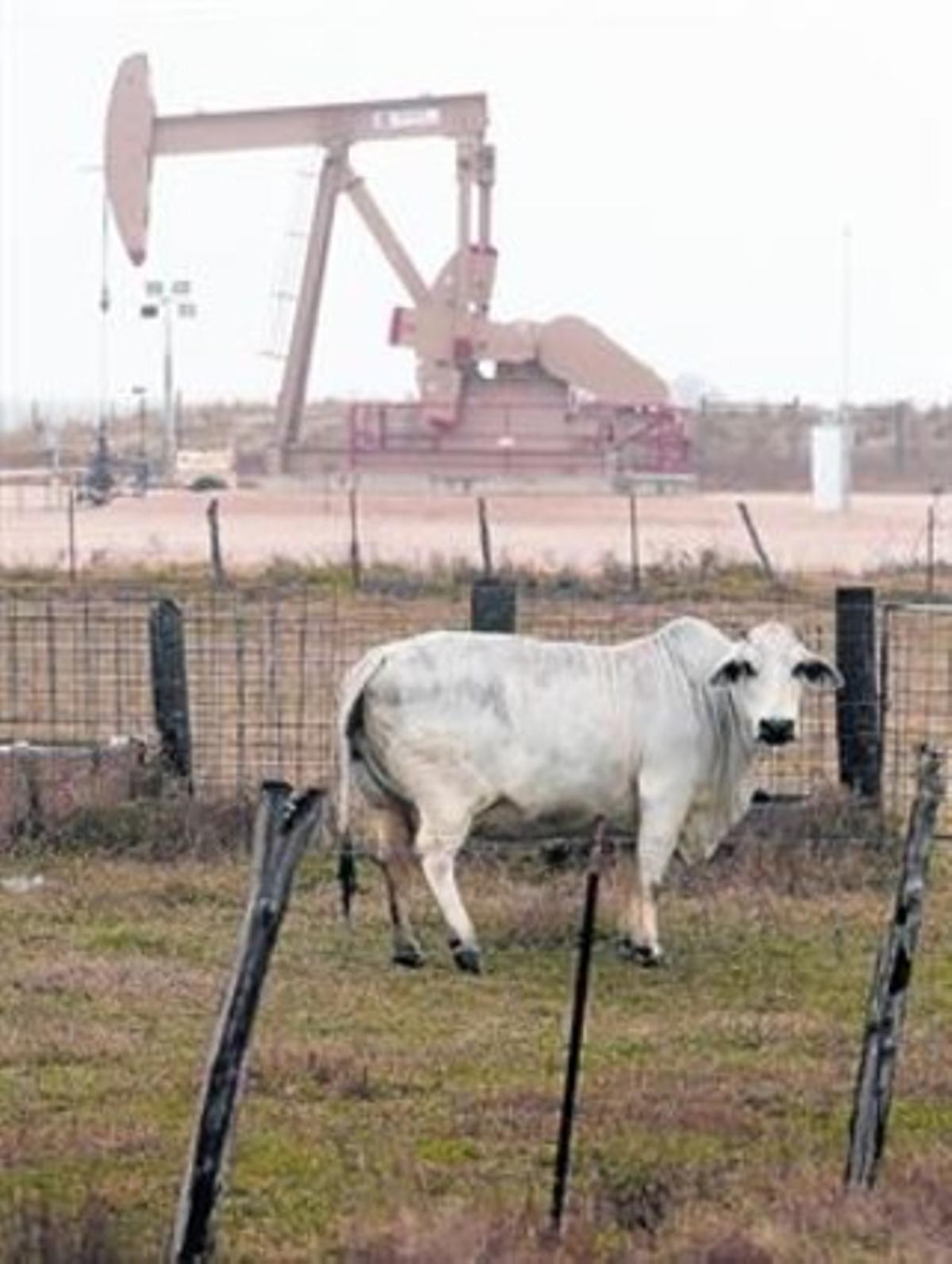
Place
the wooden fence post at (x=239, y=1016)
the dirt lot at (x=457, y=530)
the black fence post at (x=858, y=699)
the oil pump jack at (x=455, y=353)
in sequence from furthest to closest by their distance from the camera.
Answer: the oil pump jack at (x=455, y=353)
the dirt lot at (x=457, y=530)
the black fence post at (x=858, y=699)
the wooden fence post at (x=239, y=1016)

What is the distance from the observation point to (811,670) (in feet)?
36.1

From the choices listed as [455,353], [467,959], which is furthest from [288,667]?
[455,353]

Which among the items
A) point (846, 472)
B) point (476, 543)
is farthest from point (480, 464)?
point (476, 543)

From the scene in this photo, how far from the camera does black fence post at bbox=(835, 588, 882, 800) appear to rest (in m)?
13.2

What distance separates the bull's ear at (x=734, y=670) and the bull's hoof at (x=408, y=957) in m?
1.60

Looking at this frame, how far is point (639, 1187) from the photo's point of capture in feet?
24.3

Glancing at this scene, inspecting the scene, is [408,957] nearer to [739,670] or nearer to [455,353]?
[739,670]

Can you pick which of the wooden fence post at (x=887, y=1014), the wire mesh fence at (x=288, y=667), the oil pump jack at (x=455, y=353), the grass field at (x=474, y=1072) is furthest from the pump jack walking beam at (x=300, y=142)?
the wooden fence post at (x=887, y=1014)

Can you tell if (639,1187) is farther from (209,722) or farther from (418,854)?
(209,722)

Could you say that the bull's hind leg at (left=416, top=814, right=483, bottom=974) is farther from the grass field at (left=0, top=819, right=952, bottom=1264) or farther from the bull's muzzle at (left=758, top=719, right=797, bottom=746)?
the bull's muzzle at (left=758, top=719, right=797, bottom=746)

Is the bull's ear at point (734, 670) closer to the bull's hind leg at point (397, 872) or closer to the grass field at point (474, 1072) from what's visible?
the grass field at point (474, 1072)

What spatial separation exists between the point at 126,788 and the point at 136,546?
24.3 meters

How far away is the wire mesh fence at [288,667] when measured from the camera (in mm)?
14477

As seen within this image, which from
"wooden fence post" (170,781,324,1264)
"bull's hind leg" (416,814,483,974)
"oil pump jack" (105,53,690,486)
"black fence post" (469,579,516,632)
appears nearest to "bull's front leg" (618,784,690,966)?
"bull's hind leg" (416,814,483,974)
